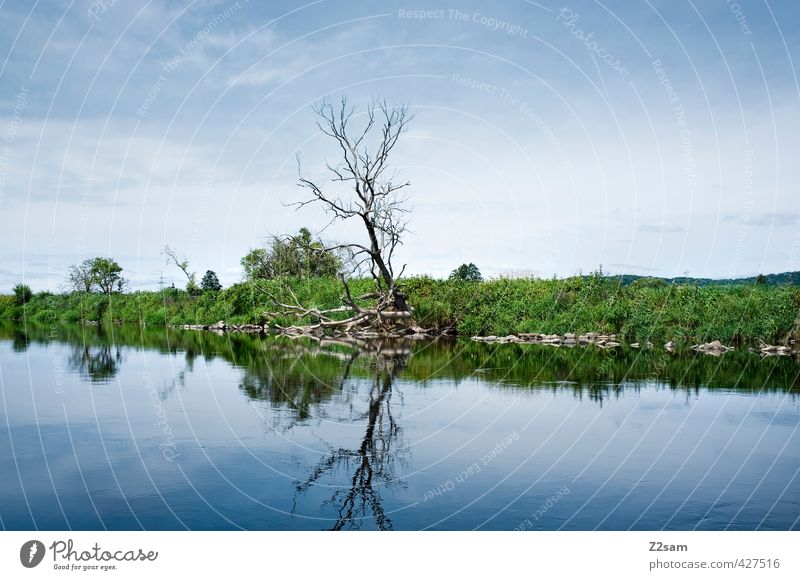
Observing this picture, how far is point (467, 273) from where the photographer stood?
45.5 m

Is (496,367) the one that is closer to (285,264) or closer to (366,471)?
(366,471)

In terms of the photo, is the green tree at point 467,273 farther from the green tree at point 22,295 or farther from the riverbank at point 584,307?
the green tree at point 22,295

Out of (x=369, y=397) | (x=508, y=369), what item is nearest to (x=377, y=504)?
(x=369, y=397)

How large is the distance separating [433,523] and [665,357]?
821 inches

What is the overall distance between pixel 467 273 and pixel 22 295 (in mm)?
58295

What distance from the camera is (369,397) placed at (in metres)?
17.7

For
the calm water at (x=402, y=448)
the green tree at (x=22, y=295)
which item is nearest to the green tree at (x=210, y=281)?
the green tree at (x=22, y=295)

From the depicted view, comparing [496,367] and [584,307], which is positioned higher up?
[584,307]

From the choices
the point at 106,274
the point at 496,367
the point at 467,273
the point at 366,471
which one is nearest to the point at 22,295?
the point at 106,274

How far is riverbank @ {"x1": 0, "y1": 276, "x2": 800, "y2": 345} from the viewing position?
32188 millimetres

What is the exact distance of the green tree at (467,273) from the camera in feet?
144

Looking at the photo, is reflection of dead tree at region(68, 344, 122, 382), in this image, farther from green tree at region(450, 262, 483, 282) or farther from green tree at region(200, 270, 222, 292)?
green tree at region(200, 270, 222, 292)

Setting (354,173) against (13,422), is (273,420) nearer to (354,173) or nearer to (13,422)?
(13,422)

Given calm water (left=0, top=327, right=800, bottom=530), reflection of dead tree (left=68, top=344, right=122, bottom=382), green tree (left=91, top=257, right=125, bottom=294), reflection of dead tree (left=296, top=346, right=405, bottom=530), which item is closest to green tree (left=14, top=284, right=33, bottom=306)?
green tree (left=91, top=257, right=125, bottom=294)
